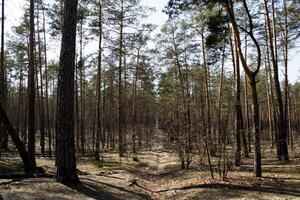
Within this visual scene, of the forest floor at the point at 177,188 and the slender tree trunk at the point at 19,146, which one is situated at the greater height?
the slender tree trunk at the point at 19,146

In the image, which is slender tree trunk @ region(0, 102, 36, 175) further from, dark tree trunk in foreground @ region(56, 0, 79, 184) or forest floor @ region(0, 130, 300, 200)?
dark tree trunk in foreground @ region(56, 0, 79, 184)

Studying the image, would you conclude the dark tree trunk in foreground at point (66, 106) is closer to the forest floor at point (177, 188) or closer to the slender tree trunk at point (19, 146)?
the forest floor at point (177, 188)

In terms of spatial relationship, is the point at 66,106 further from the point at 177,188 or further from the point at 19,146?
the point at 177,188

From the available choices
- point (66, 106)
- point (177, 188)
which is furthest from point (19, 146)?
point (177, 188)

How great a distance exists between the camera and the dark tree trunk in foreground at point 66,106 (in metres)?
9.99

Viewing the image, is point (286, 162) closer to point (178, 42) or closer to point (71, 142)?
point (71, 142)

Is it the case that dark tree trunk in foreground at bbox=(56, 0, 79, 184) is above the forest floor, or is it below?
above

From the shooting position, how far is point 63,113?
32.8 feet

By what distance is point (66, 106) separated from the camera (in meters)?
10.0

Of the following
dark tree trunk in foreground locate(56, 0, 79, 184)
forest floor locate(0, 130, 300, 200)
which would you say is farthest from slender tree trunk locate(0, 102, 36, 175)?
dark tree trunk in foreground locate(56, 0, 79, 184)

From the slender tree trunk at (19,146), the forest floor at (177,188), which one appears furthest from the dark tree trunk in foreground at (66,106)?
the slender tree trunk at (19,146)

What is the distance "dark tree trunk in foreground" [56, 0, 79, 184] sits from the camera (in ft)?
32.8

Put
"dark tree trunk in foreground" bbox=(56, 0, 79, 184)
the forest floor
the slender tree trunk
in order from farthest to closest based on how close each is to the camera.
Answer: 1. the slender tree trunk
2. "dark tree trunk in foreground" bbox=(56, 0, 79, 184)
3. the forest floor

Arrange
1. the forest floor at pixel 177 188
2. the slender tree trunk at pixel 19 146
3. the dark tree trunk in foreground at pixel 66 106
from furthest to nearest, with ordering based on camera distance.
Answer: the slender tree trunk at pixel 19 146, the dark tree trunk in foreground at pixel 66 106, the forest floor at pixel 177 188
